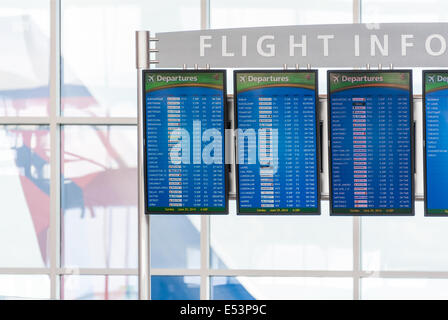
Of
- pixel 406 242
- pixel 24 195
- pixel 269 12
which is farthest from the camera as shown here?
pixel 24 195

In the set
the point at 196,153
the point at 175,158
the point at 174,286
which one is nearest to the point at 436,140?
the point at 196,153

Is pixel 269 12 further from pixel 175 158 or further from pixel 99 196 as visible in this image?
pixel 99 196

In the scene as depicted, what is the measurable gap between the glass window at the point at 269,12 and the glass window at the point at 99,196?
145cm

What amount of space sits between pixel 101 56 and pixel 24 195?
1.62m

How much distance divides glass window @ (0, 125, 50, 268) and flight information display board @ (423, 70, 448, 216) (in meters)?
3.52

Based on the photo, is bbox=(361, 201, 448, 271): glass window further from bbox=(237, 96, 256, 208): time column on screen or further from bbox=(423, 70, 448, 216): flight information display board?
bbox=(237, 96, 256, 208): time column on screen

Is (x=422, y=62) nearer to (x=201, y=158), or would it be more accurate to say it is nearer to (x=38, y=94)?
(x=201, y=158)

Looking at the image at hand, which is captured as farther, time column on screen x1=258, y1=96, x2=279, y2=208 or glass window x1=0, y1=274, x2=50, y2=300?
glass window x1=0, y1=274, x2=50, y2=300

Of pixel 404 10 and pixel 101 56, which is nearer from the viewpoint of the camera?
pixel 404 10

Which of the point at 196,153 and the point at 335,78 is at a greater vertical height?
the point at 335,78

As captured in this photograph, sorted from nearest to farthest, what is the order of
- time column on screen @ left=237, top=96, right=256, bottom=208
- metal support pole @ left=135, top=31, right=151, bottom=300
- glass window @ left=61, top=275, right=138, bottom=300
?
metal support pole @ left=135, top=31, right=151, bottom=300 < time column on screen @ left=237, top=96, right=256, bottom=208 < glass window @ left=61, top=275, right=138, bottom=300

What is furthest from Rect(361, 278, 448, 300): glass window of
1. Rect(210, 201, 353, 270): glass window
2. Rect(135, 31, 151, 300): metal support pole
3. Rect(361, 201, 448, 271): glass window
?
Rect(135, 31, 151, 300): metal support pole

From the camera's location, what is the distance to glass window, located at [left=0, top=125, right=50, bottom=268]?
15.5 ft

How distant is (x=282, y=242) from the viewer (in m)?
4.63
